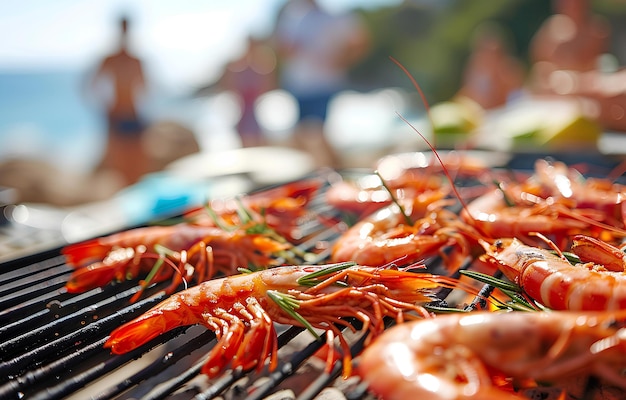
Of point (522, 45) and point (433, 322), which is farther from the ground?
point (433, 322)

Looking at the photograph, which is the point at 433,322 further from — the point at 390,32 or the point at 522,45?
the point at 390,32

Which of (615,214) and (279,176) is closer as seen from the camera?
(615,214)

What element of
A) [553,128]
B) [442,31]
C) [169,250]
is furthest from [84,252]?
[442,31]

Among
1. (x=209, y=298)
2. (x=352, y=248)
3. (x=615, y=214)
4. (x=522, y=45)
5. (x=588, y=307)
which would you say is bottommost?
(x=522, y=45)

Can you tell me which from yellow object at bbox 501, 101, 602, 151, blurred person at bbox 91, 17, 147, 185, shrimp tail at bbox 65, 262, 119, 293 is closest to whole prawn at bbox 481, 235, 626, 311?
shrimp tail at bbox 65, 262, 119, 293

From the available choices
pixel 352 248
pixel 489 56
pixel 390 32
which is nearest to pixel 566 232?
pixel 352 248

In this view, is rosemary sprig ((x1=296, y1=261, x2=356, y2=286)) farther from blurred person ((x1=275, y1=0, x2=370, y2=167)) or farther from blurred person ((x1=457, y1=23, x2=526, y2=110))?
blurred person ((x1=457, y1=23, x2=526, y2=110))

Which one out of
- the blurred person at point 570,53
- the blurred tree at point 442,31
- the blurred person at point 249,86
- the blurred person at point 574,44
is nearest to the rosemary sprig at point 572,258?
the blurred person at point 570,53
